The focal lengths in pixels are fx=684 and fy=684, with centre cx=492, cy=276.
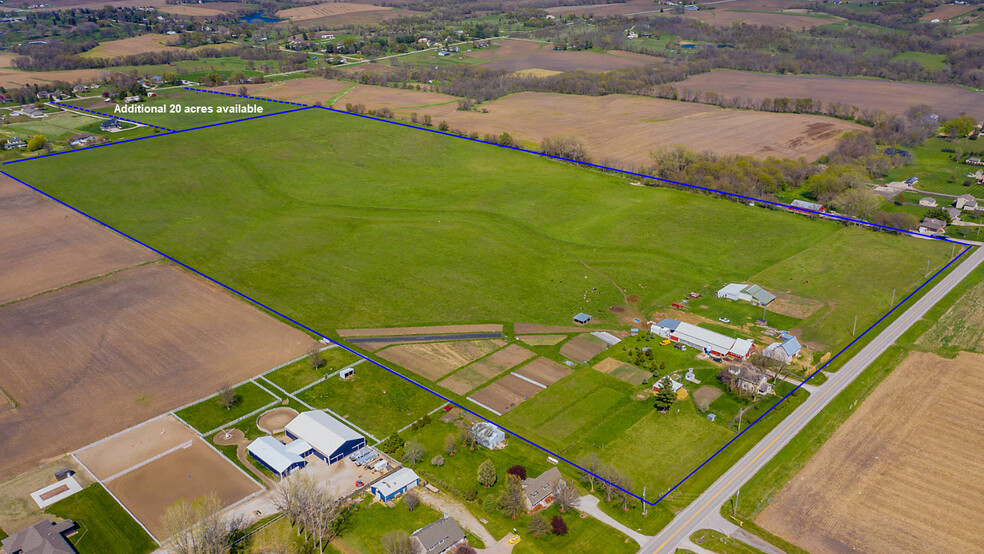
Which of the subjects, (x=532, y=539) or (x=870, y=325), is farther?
(x=870, y=325)

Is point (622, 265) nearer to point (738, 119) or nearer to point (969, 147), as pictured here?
point (738, 119)

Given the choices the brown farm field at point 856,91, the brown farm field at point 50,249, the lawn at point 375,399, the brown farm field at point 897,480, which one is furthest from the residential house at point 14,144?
the brown farm field at point 856,91

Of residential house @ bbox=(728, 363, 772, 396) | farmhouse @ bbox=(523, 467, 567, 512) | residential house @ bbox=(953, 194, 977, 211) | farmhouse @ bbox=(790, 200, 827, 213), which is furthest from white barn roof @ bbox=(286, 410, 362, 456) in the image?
residential house @ bbox=(953, 194, 977, 211)

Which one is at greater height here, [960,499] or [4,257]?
[4,257]

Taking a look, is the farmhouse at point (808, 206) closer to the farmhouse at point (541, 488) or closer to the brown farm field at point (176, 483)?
the farmhouse at point (541, 488)

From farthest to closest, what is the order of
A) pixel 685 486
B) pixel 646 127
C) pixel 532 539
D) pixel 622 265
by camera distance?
pixel 646 127
pixel 622 265
pixel 685 486
pixel 532 539

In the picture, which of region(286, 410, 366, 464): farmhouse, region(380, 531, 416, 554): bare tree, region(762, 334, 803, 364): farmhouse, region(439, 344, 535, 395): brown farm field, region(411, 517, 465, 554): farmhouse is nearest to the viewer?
region(380, 531, 416, 554): bare tree

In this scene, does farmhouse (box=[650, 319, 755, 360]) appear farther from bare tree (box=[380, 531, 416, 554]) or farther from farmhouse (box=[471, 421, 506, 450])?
bare tree (box=[380, 531, 416, 554])

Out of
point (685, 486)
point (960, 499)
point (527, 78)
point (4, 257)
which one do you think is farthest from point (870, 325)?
point (527, 78)
